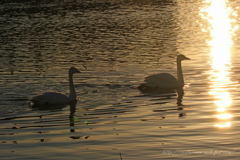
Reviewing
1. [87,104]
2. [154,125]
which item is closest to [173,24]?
[87,104]

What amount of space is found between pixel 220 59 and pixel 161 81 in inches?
290

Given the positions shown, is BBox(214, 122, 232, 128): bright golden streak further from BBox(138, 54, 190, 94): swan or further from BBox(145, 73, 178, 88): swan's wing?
BBox(145, 73, 178, 88): swan's wing

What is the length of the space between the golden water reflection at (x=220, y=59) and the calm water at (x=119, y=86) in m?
0.05

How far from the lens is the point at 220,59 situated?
28.8 meters

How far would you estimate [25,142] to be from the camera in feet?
49.1

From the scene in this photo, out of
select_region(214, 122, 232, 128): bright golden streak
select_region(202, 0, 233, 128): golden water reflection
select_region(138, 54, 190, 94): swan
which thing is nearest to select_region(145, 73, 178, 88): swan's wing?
select_region(138, 54, 190, 94): swan

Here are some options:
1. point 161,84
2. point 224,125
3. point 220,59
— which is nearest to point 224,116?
point 224,125

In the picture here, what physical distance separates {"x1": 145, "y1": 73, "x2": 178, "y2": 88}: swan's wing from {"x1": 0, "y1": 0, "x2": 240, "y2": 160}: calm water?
1.84 ft

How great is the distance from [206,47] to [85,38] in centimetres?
827

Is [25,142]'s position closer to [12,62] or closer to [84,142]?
[84,142]

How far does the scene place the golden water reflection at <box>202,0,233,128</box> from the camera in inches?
721

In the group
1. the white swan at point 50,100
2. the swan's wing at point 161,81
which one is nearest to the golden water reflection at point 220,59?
the swan's wing at point 161,81

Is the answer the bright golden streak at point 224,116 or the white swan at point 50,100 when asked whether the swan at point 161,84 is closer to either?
the white swan at point 50,100

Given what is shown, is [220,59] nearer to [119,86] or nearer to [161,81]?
[161,81]
